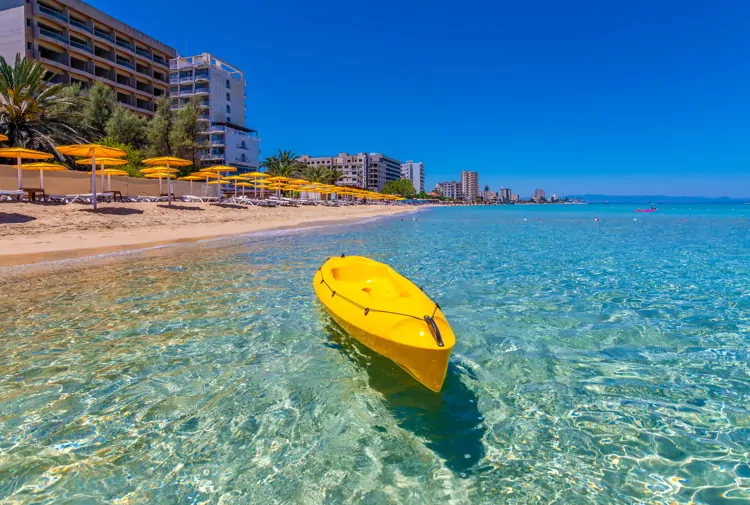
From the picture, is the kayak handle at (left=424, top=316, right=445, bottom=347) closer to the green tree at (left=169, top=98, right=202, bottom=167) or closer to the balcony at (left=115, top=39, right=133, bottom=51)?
the green tree at (left=169, top=98, right=202, bottom=167)

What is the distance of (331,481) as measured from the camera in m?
3.19

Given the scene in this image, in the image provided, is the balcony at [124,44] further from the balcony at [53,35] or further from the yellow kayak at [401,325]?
the yellow kayak at [401,325]

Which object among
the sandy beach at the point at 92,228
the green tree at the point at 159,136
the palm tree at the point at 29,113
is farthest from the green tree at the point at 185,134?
the sandy beach at the point at 92,228

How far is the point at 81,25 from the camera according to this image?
52656 mm

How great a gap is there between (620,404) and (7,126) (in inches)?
1501

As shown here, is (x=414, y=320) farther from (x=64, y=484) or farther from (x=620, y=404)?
(x=64, y=484)

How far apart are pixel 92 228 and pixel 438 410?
63.7 ft

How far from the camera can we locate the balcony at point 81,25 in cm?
5174

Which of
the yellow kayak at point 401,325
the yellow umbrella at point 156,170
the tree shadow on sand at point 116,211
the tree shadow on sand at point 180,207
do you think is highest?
the yellow umbrella at point 156,170

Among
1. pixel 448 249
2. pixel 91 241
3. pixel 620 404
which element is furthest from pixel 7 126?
pixel 620 404

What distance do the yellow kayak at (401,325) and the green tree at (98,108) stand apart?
174 feet

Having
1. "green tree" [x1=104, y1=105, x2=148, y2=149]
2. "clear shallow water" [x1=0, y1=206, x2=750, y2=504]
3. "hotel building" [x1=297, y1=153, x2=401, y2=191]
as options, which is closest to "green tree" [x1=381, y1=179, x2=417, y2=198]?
"hotel building" [x1=297, y1=153, x2=401, y2=191]

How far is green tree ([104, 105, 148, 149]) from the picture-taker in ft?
154

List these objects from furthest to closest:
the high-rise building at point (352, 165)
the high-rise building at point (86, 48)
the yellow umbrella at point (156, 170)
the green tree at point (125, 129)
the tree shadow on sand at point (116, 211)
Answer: the high-rise building at point (352, 165)
the green tree at point (125, 129)
the high-rise building at point (86, 48)
the yellow umbrella at point (156, 170)
the tree shadow on sand at point (116, 211)
